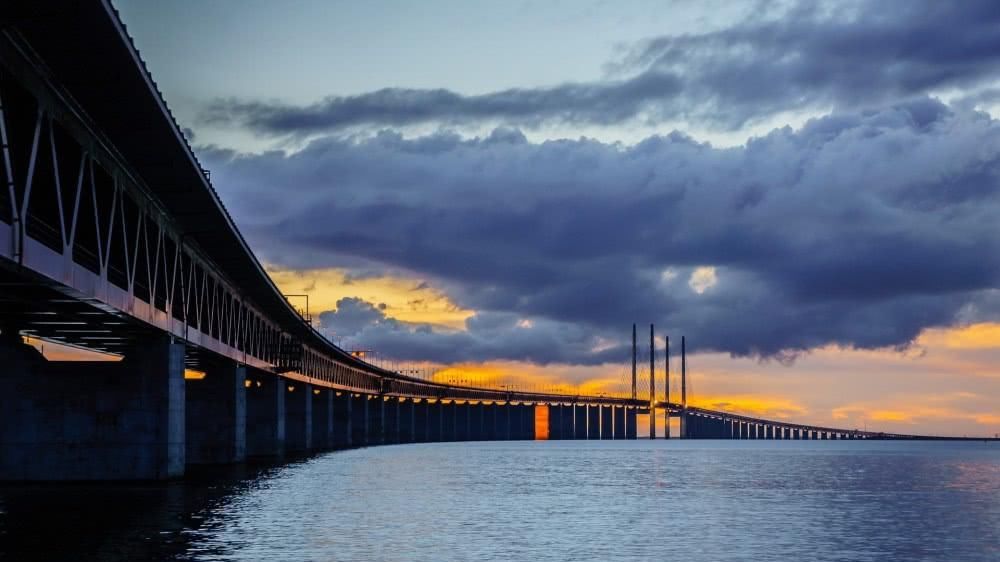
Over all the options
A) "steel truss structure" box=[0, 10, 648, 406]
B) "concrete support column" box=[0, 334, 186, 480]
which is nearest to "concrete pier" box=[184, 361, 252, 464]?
"steel truss structure" box=[0, 10, 648, 406]

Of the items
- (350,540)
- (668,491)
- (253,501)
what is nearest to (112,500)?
(253,501)

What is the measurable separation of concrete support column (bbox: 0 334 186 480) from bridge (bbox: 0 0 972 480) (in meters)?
0.06

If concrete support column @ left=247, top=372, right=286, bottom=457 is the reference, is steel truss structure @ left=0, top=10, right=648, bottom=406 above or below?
above

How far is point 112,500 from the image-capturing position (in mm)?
53281

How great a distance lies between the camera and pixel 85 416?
2371 inches

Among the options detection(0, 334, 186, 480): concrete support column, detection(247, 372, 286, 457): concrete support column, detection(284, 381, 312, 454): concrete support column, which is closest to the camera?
detection(0, 334, 186, 480): concrete support column

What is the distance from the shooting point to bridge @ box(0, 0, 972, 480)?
1361 inches

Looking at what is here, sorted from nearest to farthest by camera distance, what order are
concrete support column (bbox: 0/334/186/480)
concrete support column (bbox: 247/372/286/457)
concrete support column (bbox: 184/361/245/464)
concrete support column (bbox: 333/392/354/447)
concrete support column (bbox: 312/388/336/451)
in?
concrete support column (bbox: 0/334/186/480), concrete support column (bbox: 184/361/245/464), concrete support column (bbox: 247/372/286/457), concrete support column (bbox: 312/388/336/451), concrete support column (bbox: 333/392/354/447)

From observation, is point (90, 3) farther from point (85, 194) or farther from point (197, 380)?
point (197, 380)

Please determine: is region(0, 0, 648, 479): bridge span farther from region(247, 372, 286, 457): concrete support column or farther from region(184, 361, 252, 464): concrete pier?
region(247, 372, 286, 457): concrete support column

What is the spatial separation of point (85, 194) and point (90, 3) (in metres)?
23.6

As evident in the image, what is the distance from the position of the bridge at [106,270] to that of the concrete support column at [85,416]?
62 mm

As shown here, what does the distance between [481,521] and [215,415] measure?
1942 inches

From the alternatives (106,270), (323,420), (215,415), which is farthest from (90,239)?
(323,420)
